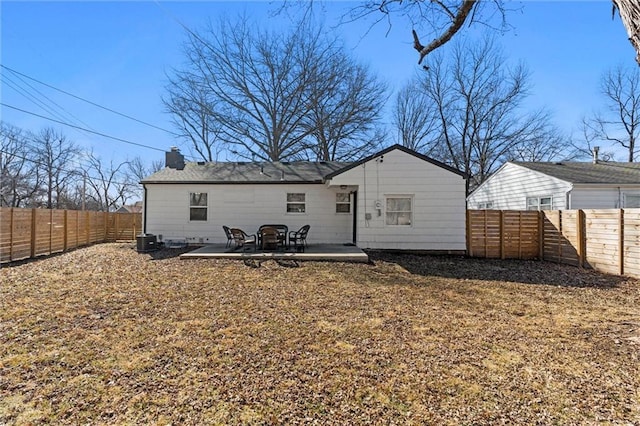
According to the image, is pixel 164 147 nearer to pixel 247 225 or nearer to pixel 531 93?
pixel 247 225

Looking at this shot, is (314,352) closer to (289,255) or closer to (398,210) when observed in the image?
(289,255)

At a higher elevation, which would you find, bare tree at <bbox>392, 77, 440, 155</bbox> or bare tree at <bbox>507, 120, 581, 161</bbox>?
bare tree at <bbox>392, 77, 440, 155</bbox>

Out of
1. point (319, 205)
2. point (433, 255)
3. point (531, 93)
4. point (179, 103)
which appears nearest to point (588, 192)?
point (433, 255)

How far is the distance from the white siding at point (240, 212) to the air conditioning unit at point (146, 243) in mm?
921

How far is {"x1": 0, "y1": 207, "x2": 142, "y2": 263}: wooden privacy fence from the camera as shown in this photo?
9.45m

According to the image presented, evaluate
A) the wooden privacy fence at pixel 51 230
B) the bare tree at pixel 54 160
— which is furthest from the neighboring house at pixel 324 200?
the bare tree at pixel 54 160

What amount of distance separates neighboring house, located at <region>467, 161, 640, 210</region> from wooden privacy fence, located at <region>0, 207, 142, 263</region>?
766 inches

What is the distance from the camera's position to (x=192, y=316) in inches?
194

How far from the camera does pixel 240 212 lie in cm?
1310

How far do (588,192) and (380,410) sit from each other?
1474 cm

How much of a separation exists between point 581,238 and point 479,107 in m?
17.4

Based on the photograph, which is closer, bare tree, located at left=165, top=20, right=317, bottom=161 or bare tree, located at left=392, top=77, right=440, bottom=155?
bare tree, located at left=165, top=20, right=317, bottom=161

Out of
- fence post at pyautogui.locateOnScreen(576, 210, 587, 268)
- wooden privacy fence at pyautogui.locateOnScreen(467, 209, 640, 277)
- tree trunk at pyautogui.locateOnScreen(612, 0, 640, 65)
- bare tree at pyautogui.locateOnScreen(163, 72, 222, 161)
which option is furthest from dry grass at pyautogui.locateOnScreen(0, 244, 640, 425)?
bare tree at pyautogui.locateOnScreen(163, 72, 222, 161)

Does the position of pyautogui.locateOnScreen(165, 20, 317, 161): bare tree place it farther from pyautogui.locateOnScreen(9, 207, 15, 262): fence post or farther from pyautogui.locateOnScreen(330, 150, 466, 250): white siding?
pyautogui.locateOnScreen(9, 207, 15, 262): fence post
